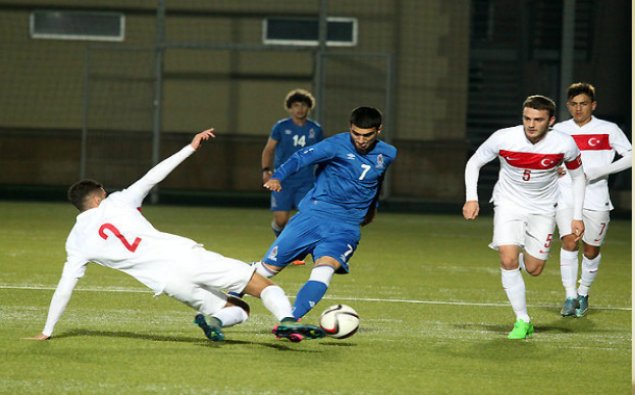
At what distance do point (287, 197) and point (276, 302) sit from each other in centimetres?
628

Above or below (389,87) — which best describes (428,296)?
below

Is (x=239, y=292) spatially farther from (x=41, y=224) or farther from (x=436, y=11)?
(x=436, y=11)

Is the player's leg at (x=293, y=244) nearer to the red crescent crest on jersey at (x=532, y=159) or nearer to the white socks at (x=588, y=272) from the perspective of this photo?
the red crescent crest on jersey at (x=532, y=159)

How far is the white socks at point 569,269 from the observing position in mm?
9109

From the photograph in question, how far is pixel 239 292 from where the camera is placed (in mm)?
7102

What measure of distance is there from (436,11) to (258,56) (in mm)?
3987

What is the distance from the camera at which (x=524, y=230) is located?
8.16 metres

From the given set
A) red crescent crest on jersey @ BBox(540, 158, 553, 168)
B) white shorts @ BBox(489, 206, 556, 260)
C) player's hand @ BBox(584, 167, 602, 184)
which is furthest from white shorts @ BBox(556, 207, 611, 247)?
red crescent crest on jersey @ BBox(540, 158, 553, 168)

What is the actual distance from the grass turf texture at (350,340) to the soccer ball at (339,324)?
0.44 ft

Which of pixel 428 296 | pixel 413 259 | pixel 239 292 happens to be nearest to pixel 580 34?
pixel 413 259

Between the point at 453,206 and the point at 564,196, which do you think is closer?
the point at 564,196

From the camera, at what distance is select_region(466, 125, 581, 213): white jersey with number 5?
313 inches

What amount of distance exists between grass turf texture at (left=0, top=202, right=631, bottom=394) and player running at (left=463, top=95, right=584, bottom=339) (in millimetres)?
515

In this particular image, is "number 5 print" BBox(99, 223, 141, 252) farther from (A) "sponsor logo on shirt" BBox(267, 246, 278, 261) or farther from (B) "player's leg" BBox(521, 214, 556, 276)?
(B) "player's leg" BBox(521, 214, 556, 276)
